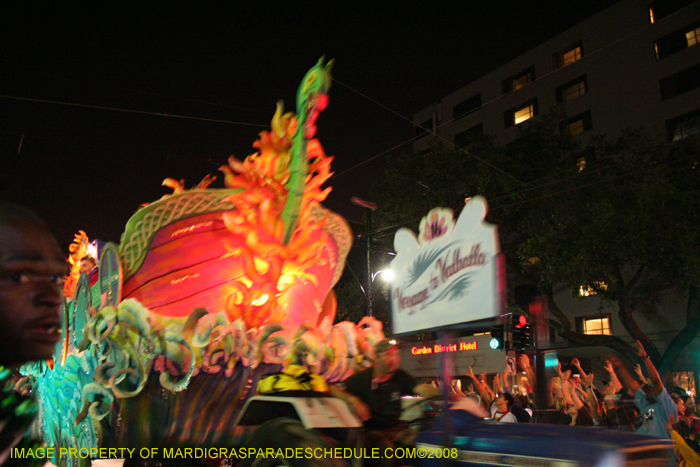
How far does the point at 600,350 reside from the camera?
24594 millimetres

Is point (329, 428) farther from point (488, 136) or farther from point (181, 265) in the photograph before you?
point (488, 136)

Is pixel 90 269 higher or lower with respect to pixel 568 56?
lower

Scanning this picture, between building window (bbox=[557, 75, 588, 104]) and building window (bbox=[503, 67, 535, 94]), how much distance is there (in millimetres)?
2541

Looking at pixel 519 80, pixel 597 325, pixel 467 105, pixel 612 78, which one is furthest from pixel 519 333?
pixel 467 105

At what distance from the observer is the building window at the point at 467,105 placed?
3425 centimetres

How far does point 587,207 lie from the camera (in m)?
16.8

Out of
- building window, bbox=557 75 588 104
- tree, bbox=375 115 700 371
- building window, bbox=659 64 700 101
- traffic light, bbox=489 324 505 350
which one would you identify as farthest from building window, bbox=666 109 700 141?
traffic light, bbox=489 324 505 350

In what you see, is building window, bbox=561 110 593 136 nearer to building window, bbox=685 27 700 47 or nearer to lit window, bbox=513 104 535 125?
lit window, bbox=513 104 535 125

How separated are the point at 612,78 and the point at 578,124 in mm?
2720

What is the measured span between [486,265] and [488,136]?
17487 mm

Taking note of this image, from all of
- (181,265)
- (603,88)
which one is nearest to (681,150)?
(603,88)

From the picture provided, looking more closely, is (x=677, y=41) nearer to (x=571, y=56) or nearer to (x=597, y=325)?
(x=571, y=56)

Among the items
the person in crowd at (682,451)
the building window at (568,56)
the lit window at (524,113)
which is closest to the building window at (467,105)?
the lit window at (524,113)

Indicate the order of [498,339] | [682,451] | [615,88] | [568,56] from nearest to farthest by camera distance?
[682,451]
[498,339]
[615,88]
[568,56]
